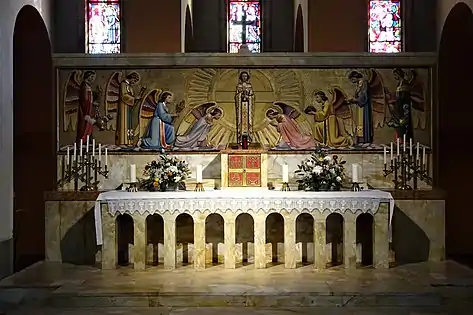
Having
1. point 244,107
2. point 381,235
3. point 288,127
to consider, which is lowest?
point 381,235

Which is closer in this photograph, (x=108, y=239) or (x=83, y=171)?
(x=108, y=239)

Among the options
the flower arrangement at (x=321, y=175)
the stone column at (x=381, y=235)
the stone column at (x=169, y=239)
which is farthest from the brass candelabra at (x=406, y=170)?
the stone column at (x=169, y=239)

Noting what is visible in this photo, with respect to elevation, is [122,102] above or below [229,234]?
above

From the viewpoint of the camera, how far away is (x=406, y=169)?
10.0 metres

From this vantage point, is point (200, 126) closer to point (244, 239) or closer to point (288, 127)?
point (288, 127)

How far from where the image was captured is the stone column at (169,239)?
28.4 ft

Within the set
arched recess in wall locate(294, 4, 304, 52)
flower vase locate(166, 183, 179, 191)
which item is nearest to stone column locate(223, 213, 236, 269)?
flower vase locate(166, 183, 179, 191)

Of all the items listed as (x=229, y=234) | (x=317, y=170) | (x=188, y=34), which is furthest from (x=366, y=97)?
(x=188, y=34)

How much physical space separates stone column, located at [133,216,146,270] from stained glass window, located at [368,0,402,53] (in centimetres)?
650

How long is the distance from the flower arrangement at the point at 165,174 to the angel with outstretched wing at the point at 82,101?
1357 mm

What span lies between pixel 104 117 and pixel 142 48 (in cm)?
252

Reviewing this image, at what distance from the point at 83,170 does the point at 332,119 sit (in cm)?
335

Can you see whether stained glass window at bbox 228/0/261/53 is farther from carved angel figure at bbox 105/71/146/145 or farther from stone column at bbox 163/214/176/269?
stone column at bbox 163/214/176/269

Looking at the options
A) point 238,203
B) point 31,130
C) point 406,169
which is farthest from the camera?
point 31,130
